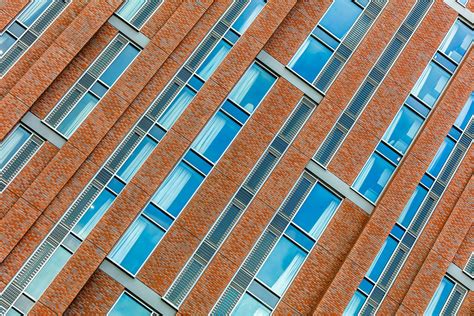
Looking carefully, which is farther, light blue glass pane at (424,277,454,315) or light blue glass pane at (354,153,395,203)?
light blue glass pane at (354,153,395,203)

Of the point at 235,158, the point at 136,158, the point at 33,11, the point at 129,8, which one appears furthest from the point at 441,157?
the point at 33,11

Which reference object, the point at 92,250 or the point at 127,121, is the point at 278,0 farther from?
the point at 92,250

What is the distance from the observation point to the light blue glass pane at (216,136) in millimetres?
25109

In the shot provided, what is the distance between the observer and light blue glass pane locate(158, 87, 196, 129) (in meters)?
24.8

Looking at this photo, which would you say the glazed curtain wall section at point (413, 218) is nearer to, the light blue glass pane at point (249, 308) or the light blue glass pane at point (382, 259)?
the light blue glass pane at point (382, 259)

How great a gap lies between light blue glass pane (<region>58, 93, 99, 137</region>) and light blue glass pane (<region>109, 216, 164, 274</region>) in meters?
4.22

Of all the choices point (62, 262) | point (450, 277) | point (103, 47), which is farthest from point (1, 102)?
point (450, 277)

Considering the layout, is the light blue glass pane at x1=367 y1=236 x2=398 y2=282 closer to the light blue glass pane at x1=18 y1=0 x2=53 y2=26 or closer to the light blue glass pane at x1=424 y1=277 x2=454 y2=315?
the light blue glass pane at x1=424 y1=277 x2=454 y2=315

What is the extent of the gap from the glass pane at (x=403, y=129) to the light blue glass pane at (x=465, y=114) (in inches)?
73.8

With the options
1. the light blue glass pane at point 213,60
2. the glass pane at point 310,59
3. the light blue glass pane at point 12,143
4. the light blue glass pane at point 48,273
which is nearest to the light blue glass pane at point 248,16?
the light blue glass pane at point 213,60

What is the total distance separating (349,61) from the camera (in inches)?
1072

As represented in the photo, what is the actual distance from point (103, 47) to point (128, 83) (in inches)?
75.8

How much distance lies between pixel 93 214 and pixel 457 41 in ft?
59.4

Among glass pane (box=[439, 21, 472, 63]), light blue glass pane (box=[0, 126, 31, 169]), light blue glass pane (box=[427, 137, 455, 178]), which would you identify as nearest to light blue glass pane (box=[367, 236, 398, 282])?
light blue glass pane (box=[427, 137, 455, 178])
